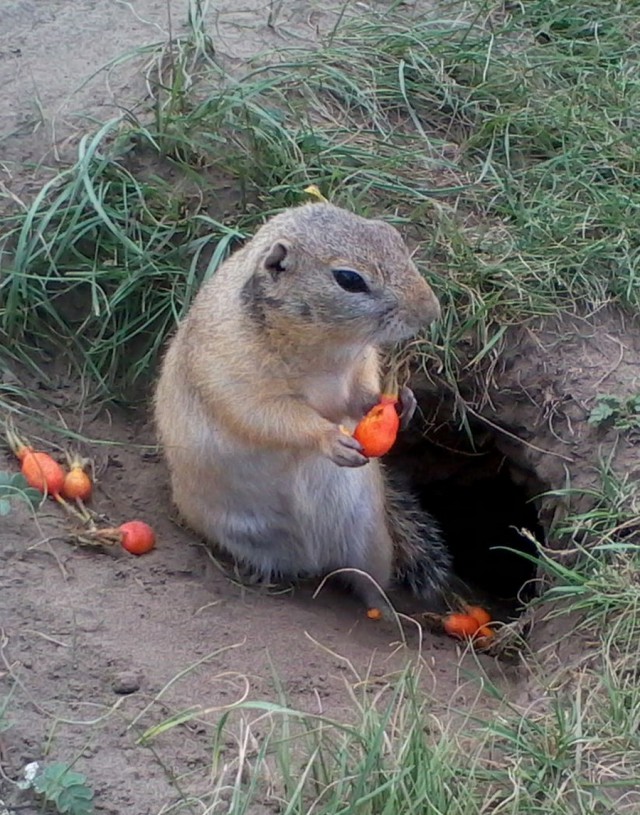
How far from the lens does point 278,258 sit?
452 cm

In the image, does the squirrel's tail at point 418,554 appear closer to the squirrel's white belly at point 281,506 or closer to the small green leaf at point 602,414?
the squirrel's white belly at point 281,506

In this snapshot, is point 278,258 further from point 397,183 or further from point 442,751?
point 442,751

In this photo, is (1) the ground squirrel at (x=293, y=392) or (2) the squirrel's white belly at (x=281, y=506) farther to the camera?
(2) the squirrel's white belly at (x=281, y=506)

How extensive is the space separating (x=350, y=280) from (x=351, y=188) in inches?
59.0

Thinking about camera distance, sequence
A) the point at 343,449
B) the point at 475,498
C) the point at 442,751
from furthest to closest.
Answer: the point at 475,498, the point at 343,449, the point at 442,751

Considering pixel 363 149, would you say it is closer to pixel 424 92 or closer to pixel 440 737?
pixel 424 92

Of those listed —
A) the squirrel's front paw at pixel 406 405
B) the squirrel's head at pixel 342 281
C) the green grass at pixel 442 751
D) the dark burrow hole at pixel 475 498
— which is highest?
the squirrel's head at pixel 342 281

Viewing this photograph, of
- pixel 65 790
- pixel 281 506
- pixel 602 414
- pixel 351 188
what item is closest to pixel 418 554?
pixel 281 506

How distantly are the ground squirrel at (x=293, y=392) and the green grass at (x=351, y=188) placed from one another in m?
0.49

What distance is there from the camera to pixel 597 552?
178 inches

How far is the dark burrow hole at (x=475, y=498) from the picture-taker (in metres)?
6.08

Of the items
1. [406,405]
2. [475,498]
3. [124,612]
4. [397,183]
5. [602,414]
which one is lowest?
[475,498]

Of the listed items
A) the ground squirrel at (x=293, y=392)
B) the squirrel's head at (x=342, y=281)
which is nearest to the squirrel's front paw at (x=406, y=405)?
the ground squirrel at (x=293, y=392)

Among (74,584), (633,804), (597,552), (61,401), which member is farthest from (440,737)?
(61,401)
